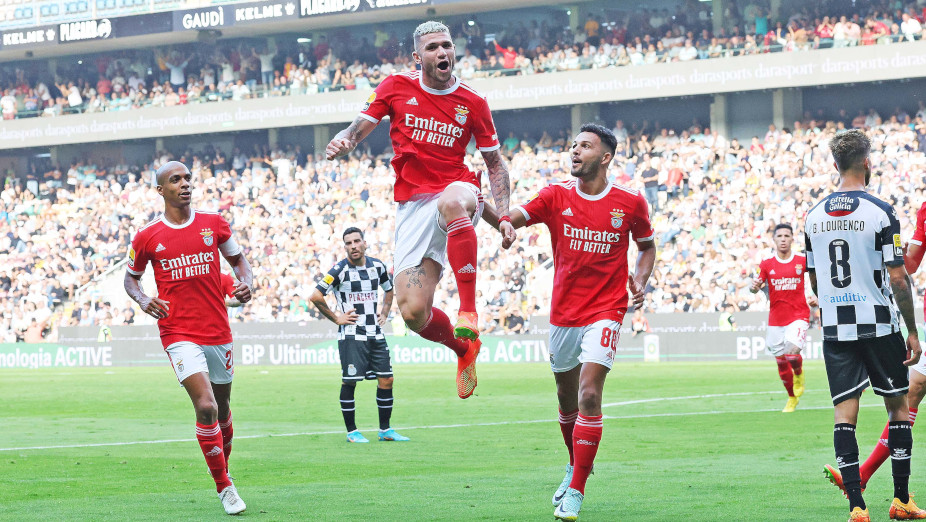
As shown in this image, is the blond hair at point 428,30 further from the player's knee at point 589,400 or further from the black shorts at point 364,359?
the black shorts at point 364,359

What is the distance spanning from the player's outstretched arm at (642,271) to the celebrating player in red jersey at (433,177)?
1.04 m

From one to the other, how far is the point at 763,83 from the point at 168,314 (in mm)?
31846

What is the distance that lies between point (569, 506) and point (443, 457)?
458 centimetres

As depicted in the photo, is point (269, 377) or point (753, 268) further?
point (753, 268)

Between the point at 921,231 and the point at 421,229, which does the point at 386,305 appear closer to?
the point at 421,229

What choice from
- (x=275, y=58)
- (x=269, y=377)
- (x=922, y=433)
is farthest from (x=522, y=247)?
(x=922, y=433)

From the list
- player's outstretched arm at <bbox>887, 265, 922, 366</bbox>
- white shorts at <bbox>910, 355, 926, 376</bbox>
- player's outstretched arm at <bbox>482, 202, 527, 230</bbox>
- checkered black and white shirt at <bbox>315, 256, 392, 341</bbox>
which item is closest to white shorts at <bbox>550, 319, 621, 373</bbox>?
player's outstretched arm at <bbox>482, 202, 527, 230</bbox>

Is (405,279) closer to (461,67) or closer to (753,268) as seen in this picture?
(753,268)

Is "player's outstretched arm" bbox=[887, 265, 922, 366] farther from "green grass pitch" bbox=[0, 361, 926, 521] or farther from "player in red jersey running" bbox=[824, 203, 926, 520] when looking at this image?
"green grass pitch" bbox=[0, 361, 926, 521]

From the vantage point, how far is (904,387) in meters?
7.62

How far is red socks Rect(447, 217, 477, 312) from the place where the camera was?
8.64 metres

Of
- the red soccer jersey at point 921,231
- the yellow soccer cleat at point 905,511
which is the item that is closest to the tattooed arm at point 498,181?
the red soccer jersey at point 921,231

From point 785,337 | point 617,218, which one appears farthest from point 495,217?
point 785,337

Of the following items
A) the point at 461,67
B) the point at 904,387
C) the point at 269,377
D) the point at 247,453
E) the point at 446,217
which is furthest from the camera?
the point at 461,67
